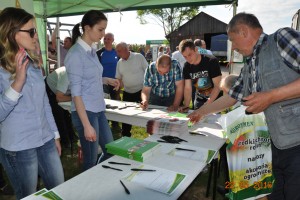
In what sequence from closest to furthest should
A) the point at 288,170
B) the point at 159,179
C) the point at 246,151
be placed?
the point at 159,179 < the point at 288,170 < the point at 246,151

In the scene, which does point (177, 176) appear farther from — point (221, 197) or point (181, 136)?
point (221, 197)

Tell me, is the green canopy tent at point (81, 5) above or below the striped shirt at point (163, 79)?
above

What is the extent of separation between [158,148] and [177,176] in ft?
1.53

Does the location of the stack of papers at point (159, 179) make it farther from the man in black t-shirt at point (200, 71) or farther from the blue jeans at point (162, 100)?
the blue jeans at point (162, 100)

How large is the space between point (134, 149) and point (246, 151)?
88cm

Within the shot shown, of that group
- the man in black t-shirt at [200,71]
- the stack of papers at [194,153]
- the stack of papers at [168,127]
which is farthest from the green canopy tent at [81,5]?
the stack of papers at [194,153]

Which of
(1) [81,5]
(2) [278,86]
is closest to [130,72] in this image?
(1) [81,5]

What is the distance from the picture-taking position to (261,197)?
209cm

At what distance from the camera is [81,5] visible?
19.3 feet

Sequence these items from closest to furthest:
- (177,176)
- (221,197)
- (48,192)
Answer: (48,192) < (177,176) < (221,197)

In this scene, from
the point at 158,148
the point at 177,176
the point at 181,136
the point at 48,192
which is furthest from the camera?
the point at 181,136

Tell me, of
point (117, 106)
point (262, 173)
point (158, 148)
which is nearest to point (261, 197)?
point (262, 173)

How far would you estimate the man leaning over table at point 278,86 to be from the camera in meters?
1.42

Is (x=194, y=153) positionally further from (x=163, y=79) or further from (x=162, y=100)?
(x=162, y=100)
